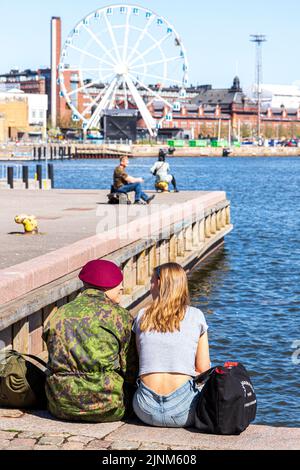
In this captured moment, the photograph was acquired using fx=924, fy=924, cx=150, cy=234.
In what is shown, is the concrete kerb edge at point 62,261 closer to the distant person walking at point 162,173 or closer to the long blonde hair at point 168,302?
the long blonde hair at point 168,302

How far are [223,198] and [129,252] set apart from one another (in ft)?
47.0

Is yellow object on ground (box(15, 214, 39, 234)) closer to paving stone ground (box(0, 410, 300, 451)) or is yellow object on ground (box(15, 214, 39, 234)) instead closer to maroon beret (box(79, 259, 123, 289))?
maroon beret (box(79, 259, 123, 289))

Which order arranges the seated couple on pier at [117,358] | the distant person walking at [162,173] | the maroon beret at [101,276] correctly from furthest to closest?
the distant person walking at [162,173]
the maroon beret at [101,276]
the seated couple on pier at [117,358]

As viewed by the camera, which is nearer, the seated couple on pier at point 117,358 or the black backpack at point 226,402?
the black backpack at point 226,402

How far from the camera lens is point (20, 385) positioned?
7.23 meters

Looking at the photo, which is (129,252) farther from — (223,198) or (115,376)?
(223,198)

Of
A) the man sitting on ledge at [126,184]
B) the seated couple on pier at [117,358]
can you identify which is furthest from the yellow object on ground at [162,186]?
the seated couple on pier at [117,358]

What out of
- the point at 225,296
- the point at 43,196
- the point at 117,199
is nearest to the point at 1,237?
the point at 225,296

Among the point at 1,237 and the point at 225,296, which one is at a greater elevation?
the point at 1,237

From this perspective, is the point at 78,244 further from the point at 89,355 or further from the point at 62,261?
the point at 89,355

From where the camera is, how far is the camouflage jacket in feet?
22.3

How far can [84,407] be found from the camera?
679cm

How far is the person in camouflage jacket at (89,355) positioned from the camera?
6.80m

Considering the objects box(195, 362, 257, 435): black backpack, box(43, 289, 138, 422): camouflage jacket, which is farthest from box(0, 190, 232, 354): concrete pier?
box(195, 362, 257, 435): black backpack
